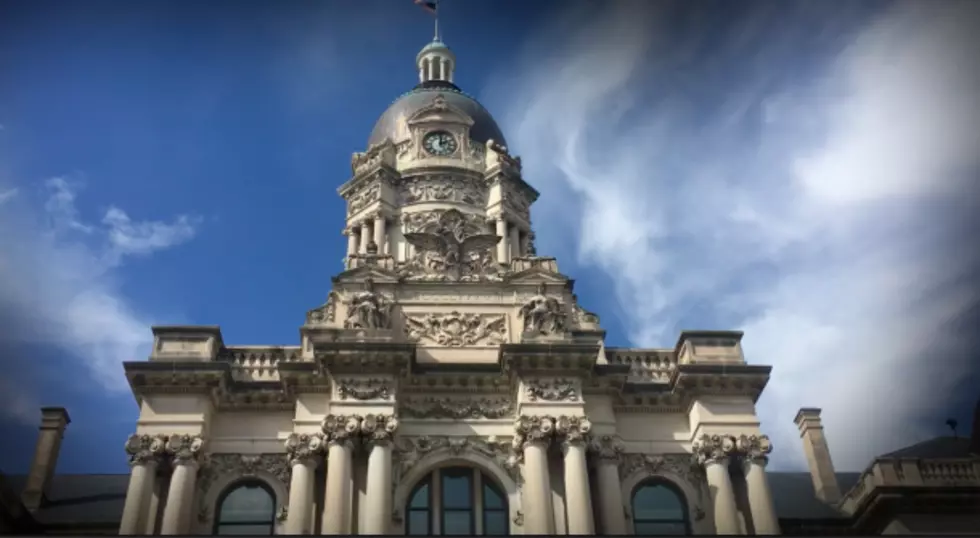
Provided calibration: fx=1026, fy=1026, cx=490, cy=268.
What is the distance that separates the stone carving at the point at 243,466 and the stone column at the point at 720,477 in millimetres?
11713

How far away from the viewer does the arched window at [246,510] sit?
91.9 ft

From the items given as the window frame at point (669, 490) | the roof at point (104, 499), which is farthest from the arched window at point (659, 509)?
the roof at point (104, 499)

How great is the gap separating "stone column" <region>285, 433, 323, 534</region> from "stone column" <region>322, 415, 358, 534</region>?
0.49 metres

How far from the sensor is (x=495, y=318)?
3156 cm

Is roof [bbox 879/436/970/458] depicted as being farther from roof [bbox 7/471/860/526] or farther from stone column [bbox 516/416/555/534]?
stone column [bbox 516/416/555/534]

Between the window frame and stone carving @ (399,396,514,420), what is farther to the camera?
stone carving @ (399,396,514,420)

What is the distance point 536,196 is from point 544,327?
16982 mm

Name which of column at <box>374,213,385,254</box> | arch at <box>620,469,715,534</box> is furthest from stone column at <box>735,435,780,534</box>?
column at <box>374,213,385,254</box>

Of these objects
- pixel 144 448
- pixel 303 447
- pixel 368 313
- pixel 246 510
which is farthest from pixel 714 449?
pixel 144 448

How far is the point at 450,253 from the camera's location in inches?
1294

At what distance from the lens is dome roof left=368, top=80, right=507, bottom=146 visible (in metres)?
47.9

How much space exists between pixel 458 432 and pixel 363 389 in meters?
3.02

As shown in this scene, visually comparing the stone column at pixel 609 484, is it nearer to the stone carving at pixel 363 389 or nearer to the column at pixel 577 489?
the column at pixel 577 489

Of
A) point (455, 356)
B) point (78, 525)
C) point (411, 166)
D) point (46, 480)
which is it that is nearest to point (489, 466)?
point (455, 356)
